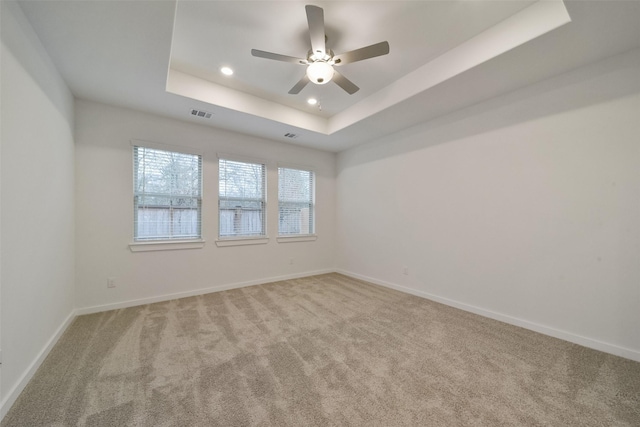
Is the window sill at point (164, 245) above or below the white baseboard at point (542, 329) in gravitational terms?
above

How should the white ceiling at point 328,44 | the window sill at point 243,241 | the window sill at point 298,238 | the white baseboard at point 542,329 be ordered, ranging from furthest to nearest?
the window sill at point 298,238
the window sill at point 243,241
the white baseboard at point 542,329
the white ceiling at point 328,44

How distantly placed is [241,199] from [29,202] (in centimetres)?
251

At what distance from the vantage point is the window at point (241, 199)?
404cm

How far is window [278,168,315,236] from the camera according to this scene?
4.70 meters

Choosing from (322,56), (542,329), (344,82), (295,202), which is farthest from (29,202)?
(542,329)

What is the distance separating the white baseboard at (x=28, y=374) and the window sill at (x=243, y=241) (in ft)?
6.26

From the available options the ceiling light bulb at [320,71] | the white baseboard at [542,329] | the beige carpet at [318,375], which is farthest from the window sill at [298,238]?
the ceiling light bulb at [320,71]

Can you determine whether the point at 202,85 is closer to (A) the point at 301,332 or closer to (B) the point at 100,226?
→ (B) the point at 100,226

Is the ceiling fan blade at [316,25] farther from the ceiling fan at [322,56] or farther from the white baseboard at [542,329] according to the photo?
the white baseboard at [542,329]

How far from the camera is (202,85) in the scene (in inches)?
120

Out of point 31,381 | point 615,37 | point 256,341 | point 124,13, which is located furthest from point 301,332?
point 615,37

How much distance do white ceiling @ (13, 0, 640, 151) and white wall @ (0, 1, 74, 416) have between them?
1.04ft

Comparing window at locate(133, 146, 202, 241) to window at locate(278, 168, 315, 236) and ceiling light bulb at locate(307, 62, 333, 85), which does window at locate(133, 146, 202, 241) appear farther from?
ceiling light bulb at locate(307, 62, 333, 85)

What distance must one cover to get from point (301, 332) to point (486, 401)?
63.2 inches
